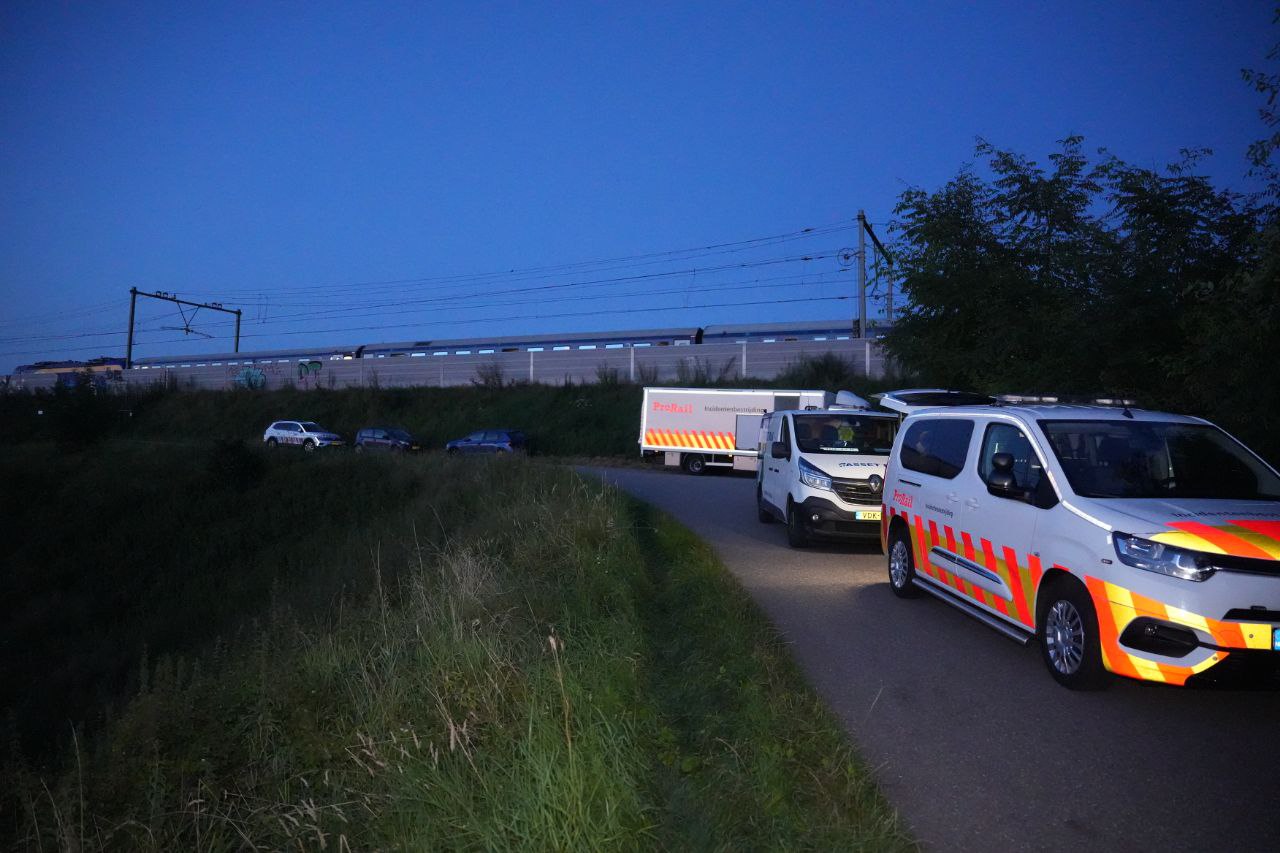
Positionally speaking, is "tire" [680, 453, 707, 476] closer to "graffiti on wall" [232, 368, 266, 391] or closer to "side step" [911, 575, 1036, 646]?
"side step" [911, 575, 1036, 646]

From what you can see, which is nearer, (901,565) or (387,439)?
(901,565)

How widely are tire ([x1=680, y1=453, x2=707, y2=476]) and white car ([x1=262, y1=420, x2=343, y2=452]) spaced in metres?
18.0

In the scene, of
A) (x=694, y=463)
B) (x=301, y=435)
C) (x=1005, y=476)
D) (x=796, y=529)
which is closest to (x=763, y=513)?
(x=796, y=529)

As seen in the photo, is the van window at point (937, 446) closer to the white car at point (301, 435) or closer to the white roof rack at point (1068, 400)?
the white roof rack at point (1068, 400)

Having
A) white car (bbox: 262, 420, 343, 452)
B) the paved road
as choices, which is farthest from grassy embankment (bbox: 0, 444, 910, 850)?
white car (bbox: 262, 420, 343, 452)

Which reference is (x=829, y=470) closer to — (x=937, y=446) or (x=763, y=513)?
(x=937, y=446)

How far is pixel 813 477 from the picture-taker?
11.9 metres

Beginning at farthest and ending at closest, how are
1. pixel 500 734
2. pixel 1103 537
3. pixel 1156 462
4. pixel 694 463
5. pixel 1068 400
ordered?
pixel 694 463
pixel 1068 400
pixel 1156 462
pixel 1103 537
pixel 500 734

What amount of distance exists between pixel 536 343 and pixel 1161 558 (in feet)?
147

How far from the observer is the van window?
804 cm

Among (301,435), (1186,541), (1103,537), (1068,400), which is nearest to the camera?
(1186,541)

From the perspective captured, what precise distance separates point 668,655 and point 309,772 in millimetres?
2563

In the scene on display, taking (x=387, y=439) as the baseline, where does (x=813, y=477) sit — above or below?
below

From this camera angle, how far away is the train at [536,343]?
140 ft
